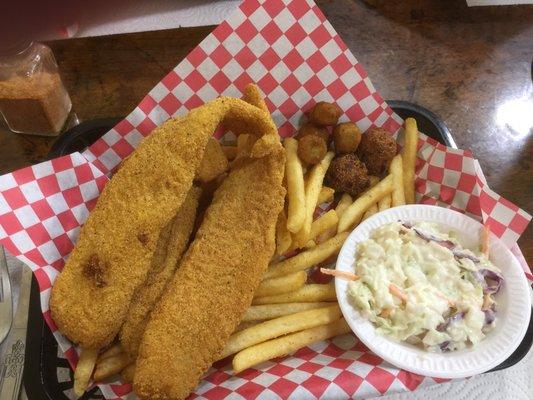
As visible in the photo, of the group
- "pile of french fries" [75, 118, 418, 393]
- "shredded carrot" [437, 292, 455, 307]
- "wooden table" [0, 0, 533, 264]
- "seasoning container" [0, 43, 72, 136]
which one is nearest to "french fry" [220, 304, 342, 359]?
"pile of french fries" [75, 118, 418, 393]

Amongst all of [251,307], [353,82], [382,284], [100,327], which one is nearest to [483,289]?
[382,284]

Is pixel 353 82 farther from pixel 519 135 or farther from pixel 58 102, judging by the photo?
pixel 58 102

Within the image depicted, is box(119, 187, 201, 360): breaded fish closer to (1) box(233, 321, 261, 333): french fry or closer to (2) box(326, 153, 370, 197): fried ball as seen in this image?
(1) box(233, 321, 261, 333): french fry

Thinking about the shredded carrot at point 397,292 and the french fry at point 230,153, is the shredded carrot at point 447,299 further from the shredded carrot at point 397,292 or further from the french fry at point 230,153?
the french fry at point 230,153

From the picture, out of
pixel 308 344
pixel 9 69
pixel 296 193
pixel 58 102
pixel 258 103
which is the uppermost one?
pixel 9 69

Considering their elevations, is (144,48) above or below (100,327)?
above

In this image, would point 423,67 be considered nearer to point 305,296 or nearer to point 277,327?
point 305,296
